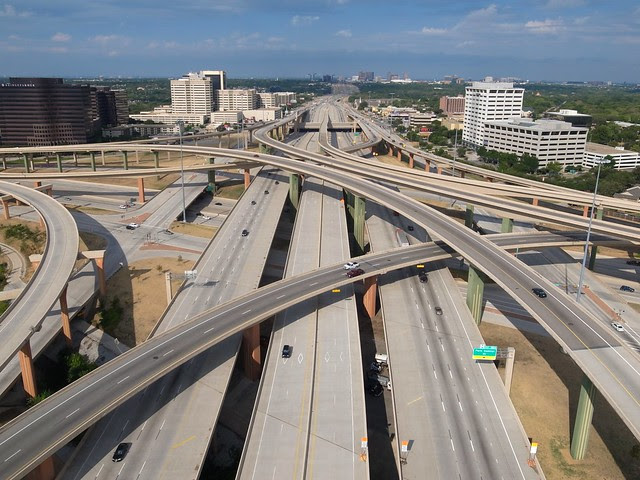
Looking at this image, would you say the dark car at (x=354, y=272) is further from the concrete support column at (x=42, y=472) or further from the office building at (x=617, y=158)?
the office building at (x=617, y=158)

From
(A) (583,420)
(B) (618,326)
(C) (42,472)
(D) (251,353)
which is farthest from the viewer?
(B) (618,326)

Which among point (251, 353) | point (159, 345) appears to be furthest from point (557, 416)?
point (159, 345)

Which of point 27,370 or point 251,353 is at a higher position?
point 27,370

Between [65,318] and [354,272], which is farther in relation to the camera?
[354,272]

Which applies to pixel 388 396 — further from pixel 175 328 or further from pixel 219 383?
pixel 175 328

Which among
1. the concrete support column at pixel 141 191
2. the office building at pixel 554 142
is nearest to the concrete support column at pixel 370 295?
the concrete support column at pixel 141 191

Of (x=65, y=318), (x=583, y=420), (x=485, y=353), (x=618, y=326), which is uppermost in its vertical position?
(x=485, y=353)

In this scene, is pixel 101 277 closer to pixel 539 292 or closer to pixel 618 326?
pixel 539 292

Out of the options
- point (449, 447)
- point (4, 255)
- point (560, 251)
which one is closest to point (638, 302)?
point (560, 251)
